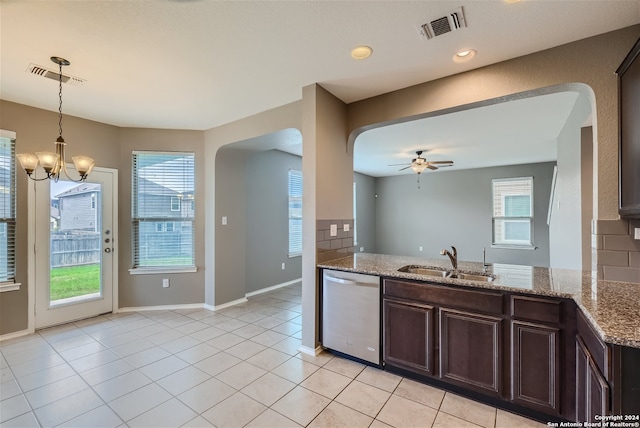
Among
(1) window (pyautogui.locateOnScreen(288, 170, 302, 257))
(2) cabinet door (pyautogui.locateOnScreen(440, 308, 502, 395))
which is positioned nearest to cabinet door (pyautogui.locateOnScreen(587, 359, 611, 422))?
(2) cabinet door (pyautogui.locateOnScreen(440, 308, 502, 395))

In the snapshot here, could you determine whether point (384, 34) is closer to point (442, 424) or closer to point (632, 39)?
point (632, 39)

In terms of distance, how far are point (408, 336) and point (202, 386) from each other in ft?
5.61

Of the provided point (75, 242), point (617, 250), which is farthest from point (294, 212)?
point (617, 250)

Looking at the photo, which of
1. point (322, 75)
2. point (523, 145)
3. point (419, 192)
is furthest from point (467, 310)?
point (419, 192)

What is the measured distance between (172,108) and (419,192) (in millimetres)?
6854

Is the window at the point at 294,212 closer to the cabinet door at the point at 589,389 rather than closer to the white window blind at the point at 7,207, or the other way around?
the white window blind at the point at 7,207

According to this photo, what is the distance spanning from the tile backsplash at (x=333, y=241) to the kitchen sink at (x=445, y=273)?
0.77m

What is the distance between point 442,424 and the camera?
5.90 ft

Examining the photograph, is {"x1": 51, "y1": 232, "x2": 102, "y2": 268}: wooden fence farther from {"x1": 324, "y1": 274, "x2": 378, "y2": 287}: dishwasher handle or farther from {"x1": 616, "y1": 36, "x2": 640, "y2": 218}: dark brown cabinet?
{"x1": 616, "y1": 36, "x2": 640, "y2": 218}: dark brown cabinet

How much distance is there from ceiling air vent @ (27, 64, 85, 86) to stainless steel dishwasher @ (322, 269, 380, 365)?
2997 mm

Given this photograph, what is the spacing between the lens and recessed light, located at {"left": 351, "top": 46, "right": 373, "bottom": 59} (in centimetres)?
215

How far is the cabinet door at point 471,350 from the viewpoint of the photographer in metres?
1.92

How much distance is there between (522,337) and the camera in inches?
72.1

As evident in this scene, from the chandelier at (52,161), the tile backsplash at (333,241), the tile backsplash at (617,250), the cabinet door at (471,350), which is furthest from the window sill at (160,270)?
the tile backsplash at (617,250)
